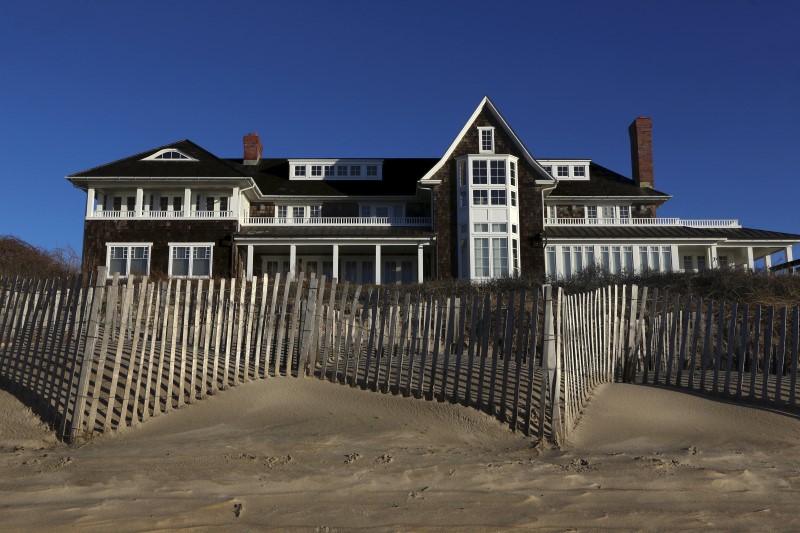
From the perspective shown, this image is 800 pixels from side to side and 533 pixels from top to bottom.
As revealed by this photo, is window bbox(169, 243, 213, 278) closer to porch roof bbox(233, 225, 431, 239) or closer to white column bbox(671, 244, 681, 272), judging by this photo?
porch roof bbox(233, 225, 431, 239)

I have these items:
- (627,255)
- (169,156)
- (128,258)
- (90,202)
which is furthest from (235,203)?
(627,255)

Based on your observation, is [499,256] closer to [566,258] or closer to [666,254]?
[566,258]

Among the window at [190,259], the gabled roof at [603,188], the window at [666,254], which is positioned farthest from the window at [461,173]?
the window at [190,259]

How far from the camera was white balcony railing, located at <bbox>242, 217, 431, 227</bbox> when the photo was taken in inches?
1369

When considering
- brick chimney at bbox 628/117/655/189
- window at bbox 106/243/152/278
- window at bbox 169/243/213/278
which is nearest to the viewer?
window at bbox 106/243/152/278

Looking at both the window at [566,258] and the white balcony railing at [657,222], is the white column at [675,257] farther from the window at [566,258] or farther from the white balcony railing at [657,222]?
the window at [566,258]

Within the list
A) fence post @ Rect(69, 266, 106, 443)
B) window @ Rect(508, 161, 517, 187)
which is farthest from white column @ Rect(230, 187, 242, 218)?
fence post @ Rect(69, 266, 106, 443)

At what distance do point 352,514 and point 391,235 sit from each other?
1109 inches

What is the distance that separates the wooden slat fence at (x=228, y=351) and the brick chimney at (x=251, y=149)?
32.0m

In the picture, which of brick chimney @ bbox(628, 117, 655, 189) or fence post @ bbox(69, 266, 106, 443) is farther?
brick chimney @ bbox(628, 117, 655, 189)

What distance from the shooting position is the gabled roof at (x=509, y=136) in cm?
3347

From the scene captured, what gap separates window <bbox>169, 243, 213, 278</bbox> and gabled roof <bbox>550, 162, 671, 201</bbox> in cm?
1905

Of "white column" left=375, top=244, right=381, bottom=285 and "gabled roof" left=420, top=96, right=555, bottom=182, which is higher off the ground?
"gabled roof" left=420, top=96, right=555, bottom=182

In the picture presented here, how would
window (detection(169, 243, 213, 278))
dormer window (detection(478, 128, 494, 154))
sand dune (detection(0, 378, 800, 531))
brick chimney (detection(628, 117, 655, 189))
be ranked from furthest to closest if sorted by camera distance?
brick chimney (detection(628, 117, 655, 189)) < dormer window (detection(478, 128, 494, 154)) < window (detection(169, 243, 213, 278)) < sand dune (detection(0, 378, 800, 531))
